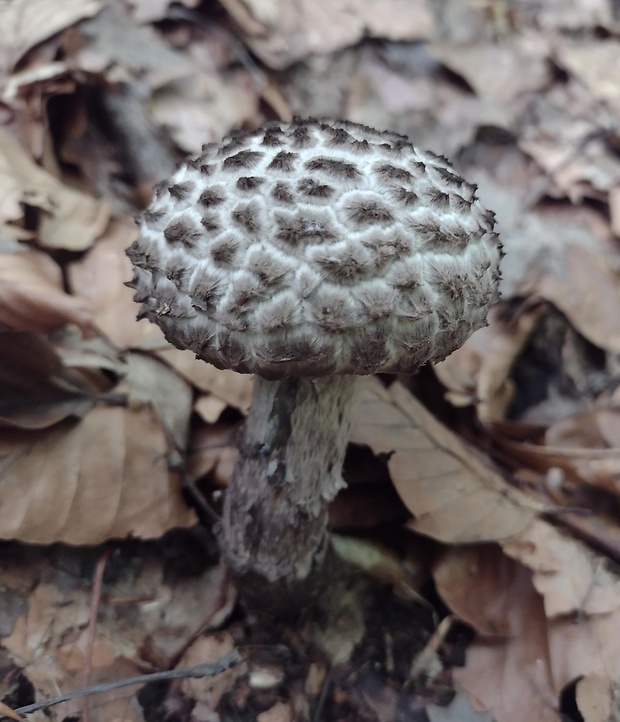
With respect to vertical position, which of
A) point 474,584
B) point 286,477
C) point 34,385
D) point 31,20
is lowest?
point 474,584

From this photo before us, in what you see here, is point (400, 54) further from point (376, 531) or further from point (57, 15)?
point (376, 531)

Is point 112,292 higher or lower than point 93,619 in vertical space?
higher

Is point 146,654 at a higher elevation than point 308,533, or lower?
lower

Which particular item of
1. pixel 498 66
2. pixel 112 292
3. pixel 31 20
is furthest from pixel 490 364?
pixel 31 20

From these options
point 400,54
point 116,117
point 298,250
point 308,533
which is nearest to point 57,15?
point 116,117

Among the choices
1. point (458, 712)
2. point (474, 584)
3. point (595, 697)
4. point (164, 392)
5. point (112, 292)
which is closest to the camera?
point (595, 697)

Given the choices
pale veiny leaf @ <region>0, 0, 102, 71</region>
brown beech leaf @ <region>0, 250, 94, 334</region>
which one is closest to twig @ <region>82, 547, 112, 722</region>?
brown beech leaf @ <region>0, 250, 94, 334</region>

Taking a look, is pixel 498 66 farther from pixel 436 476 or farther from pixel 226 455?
pixel 226 455
